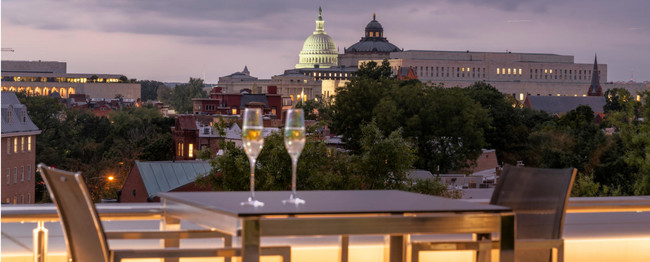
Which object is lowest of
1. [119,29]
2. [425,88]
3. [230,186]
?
[230,186]

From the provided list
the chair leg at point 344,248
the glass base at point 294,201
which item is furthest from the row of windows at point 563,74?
the glass base at point 294,201

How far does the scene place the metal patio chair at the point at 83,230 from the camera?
2795 millimetres

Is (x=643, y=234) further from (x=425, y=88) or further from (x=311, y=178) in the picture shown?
(x=425, y=88)

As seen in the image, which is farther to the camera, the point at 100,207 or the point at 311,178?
the point at 311,178

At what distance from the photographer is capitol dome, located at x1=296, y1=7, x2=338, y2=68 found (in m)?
165

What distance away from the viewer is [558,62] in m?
129

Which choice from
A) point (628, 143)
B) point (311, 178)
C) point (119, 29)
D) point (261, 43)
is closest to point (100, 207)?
point (311, 178)

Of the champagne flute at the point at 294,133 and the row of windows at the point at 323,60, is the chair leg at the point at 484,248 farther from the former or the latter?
Answer: the row of windows at the point at 323,60

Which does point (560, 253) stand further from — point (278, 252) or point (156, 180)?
point (156, 180)

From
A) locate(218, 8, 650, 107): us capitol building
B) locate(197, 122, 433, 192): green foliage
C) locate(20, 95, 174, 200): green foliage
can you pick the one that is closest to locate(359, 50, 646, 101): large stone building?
locate(218, 8, 650, 107): us capitol building

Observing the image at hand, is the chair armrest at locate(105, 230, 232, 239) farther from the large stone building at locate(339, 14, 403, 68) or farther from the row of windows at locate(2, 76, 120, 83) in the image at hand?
the row of windows at locate(2, 76, 120, 83)

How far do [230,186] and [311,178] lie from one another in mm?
2118

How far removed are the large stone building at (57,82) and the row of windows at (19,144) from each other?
101369 millimetres

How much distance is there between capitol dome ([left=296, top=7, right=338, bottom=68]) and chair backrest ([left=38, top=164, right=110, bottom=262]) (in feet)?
528
